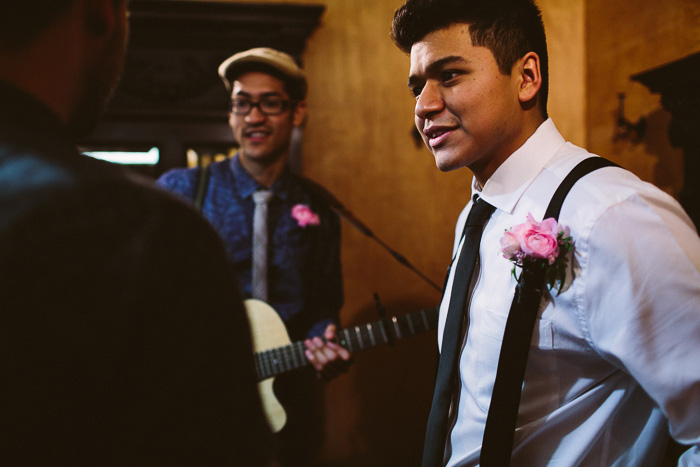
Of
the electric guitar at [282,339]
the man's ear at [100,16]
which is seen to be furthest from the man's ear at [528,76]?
the electric guitar at [282,339]

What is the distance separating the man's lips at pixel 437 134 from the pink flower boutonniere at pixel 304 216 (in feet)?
3.98

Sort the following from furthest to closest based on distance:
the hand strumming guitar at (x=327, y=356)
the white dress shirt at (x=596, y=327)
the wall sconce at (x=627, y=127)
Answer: the wall sconce at (x=627, y=127)
the hand strumming guitar at (x=327, y=356)
the white dress shirt at (x=596, y=327)

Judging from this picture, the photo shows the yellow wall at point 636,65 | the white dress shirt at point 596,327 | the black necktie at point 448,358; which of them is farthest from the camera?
the yellow wall at point 636,65

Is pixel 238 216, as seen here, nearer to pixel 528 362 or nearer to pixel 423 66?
pixel 423 66

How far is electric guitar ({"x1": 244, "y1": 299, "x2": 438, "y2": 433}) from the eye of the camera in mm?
2021

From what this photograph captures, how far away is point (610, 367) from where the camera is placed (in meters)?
0.95

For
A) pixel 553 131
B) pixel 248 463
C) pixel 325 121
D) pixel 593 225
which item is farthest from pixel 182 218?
pixel 325 121

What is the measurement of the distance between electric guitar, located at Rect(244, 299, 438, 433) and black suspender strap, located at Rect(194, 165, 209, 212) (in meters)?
0.55

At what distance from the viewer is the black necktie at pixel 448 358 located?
42.3 inches

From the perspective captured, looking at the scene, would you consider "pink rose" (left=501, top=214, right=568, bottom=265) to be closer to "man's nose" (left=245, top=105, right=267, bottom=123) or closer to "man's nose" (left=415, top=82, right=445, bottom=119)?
"man's nose" (left=415, top=82, right=445, bottom=119)

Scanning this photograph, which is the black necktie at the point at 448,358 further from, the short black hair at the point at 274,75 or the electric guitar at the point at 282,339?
the short black hair at the point at 274,75

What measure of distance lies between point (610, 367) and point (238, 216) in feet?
5.63

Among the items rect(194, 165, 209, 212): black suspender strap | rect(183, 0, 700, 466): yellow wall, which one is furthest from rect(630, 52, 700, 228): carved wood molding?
rect(194, 165, 209, 212): black suspender strap

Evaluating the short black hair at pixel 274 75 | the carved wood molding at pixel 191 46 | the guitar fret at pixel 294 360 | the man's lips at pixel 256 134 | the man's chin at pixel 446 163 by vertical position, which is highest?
the carved wood molding at pixel 191 46
